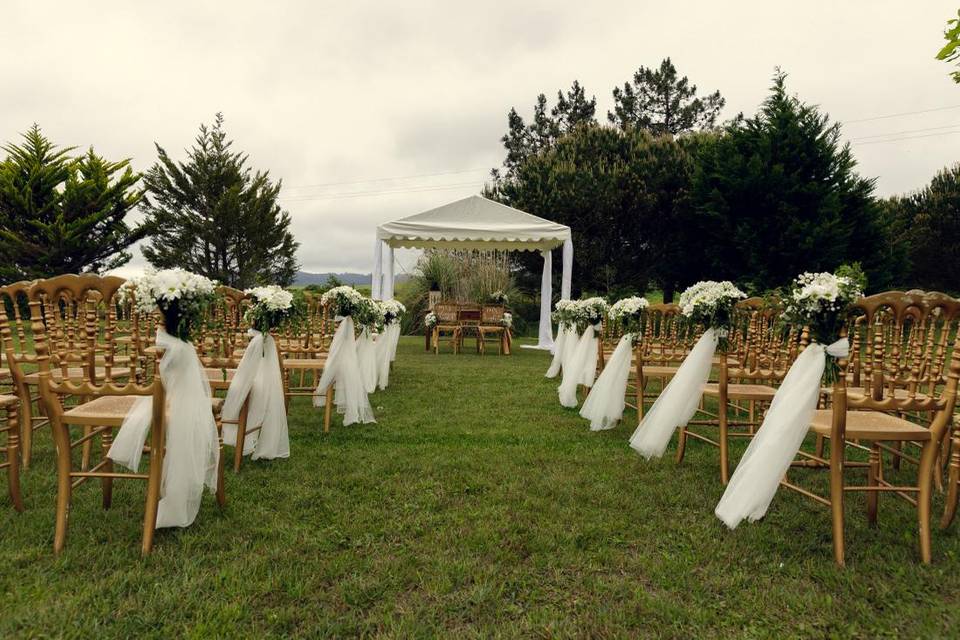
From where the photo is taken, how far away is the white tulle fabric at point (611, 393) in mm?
4461

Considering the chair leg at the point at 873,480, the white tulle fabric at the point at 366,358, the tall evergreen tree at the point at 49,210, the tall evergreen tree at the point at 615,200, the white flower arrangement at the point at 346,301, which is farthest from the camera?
the tall evergreen tree at the point at 49,210

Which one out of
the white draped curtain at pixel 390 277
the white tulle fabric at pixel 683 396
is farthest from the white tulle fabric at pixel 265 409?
the white draped curtain at pixel 390 277

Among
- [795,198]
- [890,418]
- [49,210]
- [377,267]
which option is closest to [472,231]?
[377,267]

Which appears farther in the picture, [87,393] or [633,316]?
[633,316]

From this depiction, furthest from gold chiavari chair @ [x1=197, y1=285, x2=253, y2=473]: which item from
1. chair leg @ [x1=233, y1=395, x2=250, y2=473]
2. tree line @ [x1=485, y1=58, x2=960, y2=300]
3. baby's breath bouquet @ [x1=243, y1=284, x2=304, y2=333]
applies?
tree line @ [x1=485, y1=58, x2=960, y2=300]

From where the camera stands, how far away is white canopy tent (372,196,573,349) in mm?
10180

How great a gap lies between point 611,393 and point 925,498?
2365mm

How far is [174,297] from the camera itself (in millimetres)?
2213

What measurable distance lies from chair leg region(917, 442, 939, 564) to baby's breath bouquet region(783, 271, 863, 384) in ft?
1.62

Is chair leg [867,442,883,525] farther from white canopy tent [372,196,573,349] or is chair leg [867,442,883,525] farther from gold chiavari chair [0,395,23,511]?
white canopy tent [372,196,573,349]

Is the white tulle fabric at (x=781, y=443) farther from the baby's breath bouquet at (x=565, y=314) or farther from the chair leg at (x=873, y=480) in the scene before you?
the baby's breath bouquet at (x=565, y=314)

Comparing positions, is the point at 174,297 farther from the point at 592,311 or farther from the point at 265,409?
the point at 592,311

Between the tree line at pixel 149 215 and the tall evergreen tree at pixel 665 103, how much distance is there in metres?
19.5

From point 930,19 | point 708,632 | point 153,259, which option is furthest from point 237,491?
point 153,259
